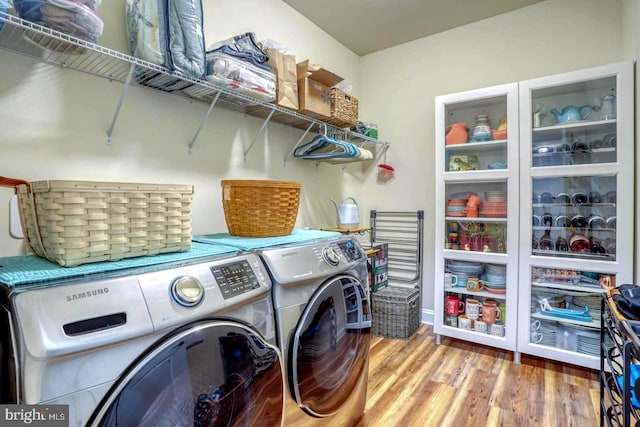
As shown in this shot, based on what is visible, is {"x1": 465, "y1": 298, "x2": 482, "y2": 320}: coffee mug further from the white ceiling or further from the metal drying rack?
the white ceiling

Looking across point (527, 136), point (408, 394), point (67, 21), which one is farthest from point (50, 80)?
point (527, 136)

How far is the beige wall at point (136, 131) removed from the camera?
1186mm

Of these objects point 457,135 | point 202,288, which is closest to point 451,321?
point 457,135

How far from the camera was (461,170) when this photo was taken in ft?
8.20

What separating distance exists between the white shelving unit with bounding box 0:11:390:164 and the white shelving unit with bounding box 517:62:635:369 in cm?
170

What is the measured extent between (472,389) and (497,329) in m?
0.66

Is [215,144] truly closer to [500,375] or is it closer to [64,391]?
[64,391]

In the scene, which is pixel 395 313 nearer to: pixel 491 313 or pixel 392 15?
pixel 491 313

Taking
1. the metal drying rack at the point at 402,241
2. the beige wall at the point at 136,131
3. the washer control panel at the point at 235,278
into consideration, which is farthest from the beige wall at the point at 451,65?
the washer control panel at the point at 235,278

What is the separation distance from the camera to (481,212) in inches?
98.3

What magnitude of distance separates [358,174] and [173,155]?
1.91 m

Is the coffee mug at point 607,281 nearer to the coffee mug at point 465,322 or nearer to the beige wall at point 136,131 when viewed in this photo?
the coffee mug at point 465,322

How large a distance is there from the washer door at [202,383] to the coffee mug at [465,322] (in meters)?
1.91

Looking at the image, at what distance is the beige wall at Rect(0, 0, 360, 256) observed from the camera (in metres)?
1.19
